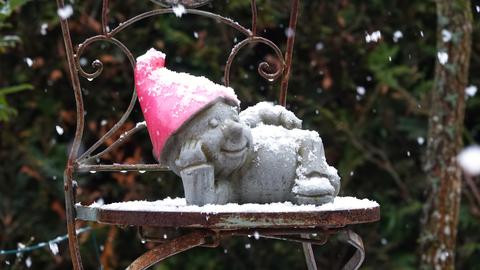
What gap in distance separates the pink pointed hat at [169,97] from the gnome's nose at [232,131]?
0.07m

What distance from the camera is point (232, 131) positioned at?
6.14 feet

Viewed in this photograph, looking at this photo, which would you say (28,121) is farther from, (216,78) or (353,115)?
(353,115)

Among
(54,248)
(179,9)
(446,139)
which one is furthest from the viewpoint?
(54,248)

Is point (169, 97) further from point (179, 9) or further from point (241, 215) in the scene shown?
point (179, 9)

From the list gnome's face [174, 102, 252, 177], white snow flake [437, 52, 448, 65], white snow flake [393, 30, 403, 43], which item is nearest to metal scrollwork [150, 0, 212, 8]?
gnome's face [174, 102, 252, 177]

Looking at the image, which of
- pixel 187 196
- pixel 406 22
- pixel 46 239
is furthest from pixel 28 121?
pixel 187 196

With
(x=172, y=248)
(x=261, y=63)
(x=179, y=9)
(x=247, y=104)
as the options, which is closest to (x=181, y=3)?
(x=179, y=9)

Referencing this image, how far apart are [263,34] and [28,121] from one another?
1.23 metres

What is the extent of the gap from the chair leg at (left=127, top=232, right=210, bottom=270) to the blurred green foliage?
212cm

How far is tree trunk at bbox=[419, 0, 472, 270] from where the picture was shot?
135 inches

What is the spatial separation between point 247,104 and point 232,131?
211 cm

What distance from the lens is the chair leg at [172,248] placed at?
182 cm

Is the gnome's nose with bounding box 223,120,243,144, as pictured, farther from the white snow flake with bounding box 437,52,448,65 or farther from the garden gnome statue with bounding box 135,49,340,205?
the white snow flake with bounding box 437,52,448,65

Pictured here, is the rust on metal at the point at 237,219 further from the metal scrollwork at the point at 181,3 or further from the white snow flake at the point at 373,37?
the white snow flake at the point at 373,37
